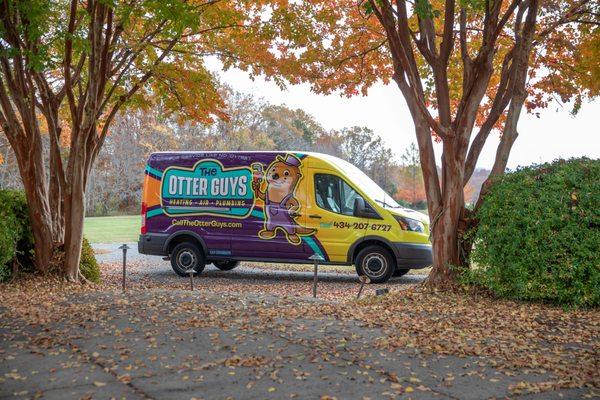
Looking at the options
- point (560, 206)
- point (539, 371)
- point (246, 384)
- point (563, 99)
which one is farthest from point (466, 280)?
point (563, 99)

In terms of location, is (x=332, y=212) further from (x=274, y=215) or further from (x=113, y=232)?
(x=113, y=232)

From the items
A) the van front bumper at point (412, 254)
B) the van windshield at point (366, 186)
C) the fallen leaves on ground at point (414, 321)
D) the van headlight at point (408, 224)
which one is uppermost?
the van windshield at point (366, 186)

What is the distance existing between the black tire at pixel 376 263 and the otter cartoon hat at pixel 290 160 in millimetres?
2202

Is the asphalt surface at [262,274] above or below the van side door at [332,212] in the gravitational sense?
below

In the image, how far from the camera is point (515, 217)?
7.43 metres

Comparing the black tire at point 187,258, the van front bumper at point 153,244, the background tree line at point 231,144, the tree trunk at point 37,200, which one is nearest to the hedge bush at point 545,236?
the tree trunk at point 37,200

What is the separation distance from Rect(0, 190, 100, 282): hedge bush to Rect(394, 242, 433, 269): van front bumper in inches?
232

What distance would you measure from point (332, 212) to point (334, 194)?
368 mm

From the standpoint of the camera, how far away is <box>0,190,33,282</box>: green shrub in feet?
31.9

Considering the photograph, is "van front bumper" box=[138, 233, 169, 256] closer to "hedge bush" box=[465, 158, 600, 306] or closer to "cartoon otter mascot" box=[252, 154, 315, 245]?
"cartoon otter mascot" box=[252, 154, 315, 245]

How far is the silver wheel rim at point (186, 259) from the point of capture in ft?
46.3

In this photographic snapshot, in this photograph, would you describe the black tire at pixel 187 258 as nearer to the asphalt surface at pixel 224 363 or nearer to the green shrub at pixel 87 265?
the green shrub at pixel 87 265

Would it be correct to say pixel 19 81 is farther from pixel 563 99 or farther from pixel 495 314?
pixel 563 99

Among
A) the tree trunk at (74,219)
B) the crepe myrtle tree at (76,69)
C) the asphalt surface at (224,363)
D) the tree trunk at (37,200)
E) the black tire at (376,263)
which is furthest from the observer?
the black tire at (376,263)
